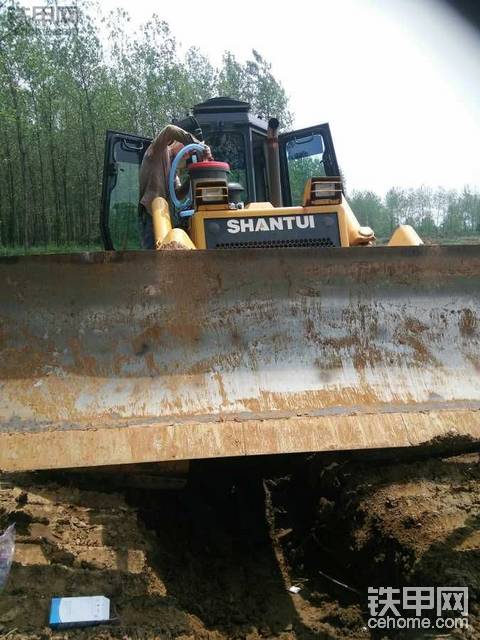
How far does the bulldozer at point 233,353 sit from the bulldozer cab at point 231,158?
8.03ft

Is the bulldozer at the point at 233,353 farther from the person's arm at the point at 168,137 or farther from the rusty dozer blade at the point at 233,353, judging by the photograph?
the person's arm at the point at 168,137

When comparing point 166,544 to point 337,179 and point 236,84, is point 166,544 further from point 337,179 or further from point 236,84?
point 236,84

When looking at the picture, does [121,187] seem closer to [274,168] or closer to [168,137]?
[168,137]

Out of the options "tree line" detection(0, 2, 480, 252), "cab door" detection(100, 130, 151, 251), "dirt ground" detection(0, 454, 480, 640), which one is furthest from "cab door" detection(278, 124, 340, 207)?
"tree line" detection(0, 2, 480, 252)

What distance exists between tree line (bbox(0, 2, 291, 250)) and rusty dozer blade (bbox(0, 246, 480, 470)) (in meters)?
25.0

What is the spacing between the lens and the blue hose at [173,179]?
4.91 metres

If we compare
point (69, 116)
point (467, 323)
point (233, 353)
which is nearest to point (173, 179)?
point (233, 353)

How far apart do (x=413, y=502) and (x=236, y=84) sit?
37.4 m

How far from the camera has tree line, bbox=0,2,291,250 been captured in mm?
28234

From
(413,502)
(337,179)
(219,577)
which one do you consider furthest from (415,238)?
(219,577)

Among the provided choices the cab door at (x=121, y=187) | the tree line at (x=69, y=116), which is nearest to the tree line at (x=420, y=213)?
the tree line at (x=69, y=116)

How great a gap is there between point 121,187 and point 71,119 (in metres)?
26.6

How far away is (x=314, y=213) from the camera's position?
4418mm

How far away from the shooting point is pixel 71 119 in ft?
99.0
